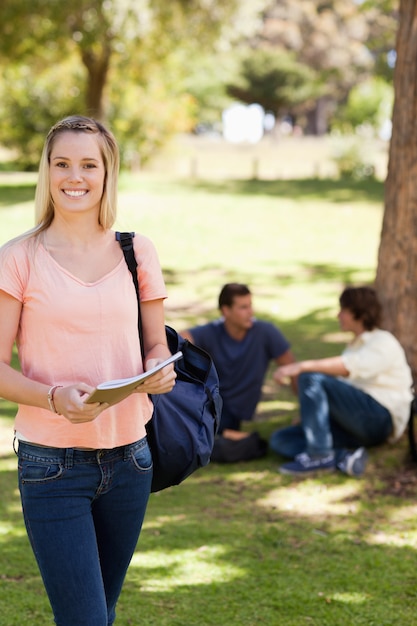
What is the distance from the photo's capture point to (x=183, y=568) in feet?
14.6

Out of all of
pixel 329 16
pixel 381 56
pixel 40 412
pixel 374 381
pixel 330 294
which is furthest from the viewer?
pixel 329 16

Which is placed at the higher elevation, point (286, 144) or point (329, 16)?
point (329, 16)

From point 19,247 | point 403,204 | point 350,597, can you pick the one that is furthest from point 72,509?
point 403,204

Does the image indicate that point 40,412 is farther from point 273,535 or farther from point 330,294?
point 330,294

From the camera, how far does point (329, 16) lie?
168ft

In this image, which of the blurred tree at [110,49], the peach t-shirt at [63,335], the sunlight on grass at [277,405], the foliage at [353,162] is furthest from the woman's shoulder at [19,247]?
the foliage at [353,162]

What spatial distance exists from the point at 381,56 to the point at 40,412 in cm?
2118

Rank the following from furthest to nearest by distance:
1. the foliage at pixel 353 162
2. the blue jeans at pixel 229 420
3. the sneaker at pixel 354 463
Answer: the foliage at pixel 353 162 → the blue jeans at pixel 229 420 → the sneaker at pixel 354 463

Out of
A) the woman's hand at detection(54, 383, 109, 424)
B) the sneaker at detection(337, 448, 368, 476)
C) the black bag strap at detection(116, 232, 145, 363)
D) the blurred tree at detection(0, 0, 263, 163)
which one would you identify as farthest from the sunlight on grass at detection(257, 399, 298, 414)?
the blurred tree at detection(0, 0, 263, 163)

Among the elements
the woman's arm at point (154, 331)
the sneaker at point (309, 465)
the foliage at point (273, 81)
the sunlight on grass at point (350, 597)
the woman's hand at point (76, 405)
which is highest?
the foliage at point (273, 81)

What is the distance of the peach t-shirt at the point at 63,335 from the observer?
2.49 metres

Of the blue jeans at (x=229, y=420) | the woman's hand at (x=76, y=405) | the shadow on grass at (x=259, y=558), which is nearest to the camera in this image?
the woman's hand at (x=76, y=405)

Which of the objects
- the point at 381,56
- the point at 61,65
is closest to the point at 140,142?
the point at 61,65

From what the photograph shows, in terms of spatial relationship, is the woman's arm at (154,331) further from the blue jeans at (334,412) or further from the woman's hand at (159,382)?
the blue jeans at (334,412)
